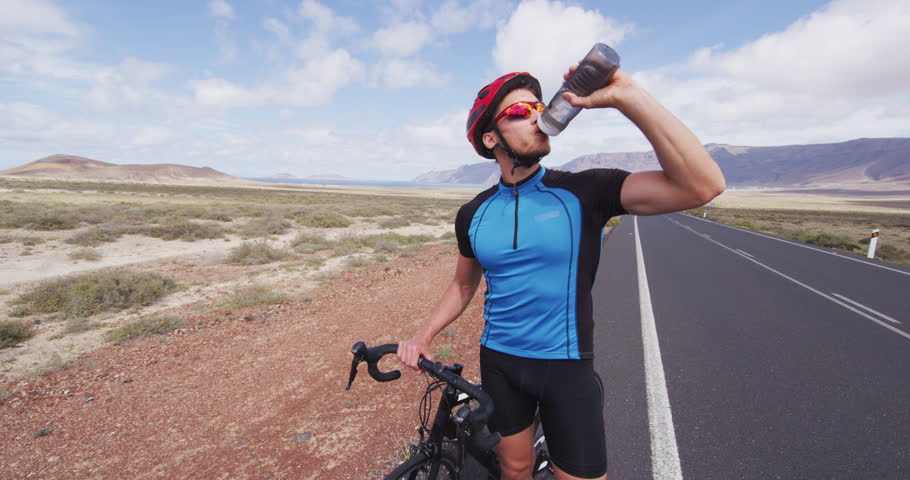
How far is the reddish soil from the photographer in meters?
2.95

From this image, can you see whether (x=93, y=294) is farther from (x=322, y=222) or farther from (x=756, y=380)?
(x=322, y=222)

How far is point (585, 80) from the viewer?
1.13 metres

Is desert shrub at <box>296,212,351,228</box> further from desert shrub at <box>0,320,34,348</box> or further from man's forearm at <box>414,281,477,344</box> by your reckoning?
man's forearm at <box>414,281,477,344</box>

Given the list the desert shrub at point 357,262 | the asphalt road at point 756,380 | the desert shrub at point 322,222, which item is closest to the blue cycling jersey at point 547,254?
the asphalt road at point 756,380

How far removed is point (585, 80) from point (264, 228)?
65.5ft

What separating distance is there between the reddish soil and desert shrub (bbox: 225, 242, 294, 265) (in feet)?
19.3

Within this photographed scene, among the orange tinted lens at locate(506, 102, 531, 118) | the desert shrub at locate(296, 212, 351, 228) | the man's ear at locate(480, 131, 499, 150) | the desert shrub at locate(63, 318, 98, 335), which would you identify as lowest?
the desert shrub at locate(63, 318, 98, 335)

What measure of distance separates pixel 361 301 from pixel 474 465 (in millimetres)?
4986

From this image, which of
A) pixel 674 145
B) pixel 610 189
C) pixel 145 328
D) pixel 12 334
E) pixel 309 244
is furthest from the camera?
pixel 309 244

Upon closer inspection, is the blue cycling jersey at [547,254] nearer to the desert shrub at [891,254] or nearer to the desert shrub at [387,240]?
the desert shrub at [387,240]

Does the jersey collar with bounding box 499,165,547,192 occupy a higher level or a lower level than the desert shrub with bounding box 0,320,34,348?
higher

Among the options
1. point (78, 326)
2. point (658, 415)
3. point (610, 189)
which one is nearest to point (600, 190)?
point (610, 189)

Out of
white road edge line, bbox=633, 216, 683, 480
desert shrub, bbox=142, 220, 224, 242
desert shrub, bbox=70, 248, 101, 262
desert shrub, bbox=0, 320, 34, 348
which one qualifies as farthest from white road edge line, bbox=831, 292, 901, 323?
desert shrub, bbox=142, 220, 224, 242

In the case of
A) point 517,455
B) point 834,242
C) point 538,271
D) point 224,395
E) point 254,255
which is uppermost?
point 538,271
